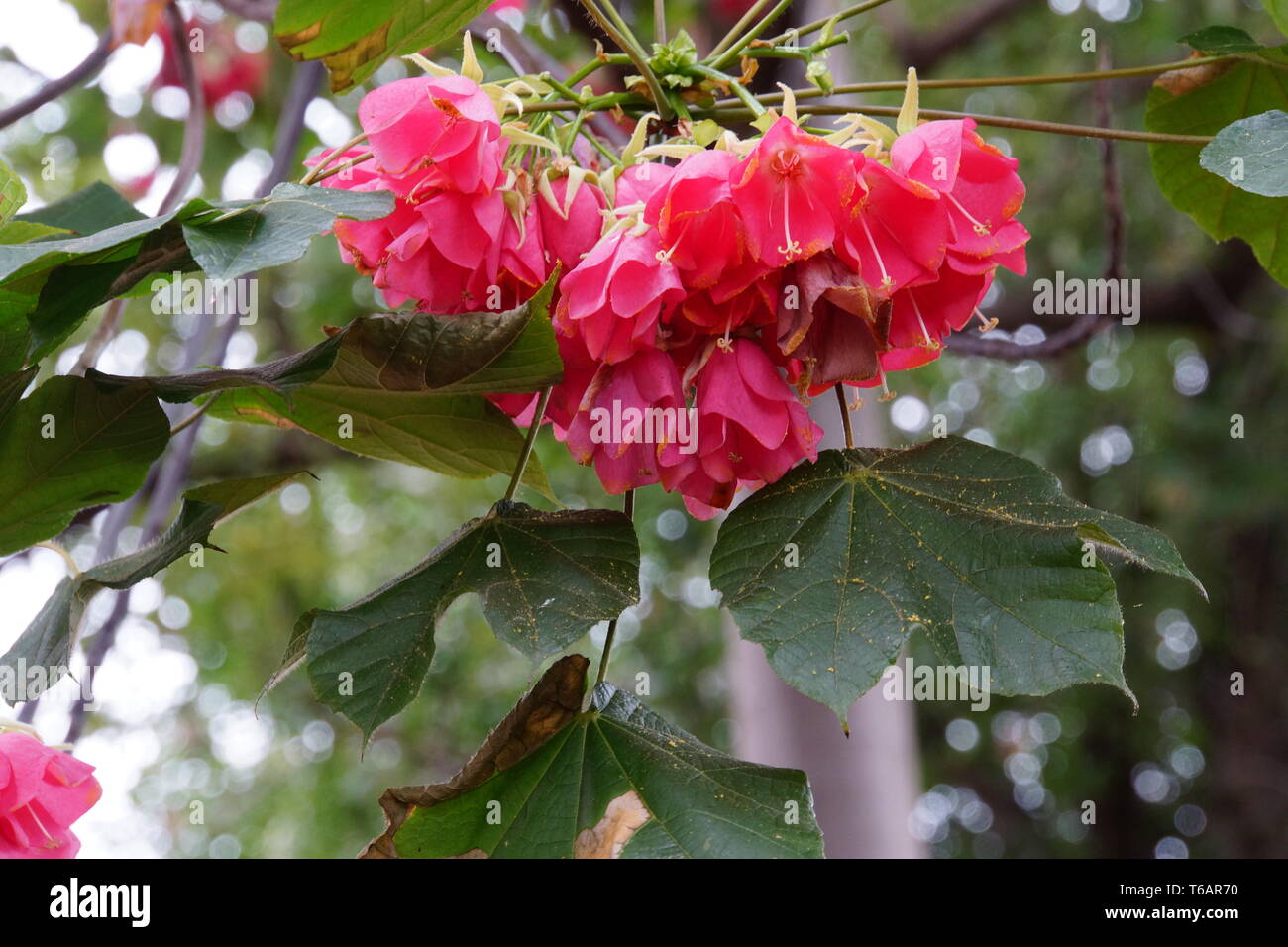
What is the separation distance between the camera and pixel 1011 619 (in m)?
0.65

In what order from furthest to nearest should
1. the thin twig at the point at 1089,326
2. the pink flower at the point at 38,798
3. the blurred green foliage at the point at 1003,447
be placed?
the blurred green foliage at the point at 1003,447, the thin twig at the point at 1089,326, the pink flower at the point at 38,798

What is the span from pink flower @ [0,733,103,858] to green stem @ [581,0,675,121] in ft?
1.80

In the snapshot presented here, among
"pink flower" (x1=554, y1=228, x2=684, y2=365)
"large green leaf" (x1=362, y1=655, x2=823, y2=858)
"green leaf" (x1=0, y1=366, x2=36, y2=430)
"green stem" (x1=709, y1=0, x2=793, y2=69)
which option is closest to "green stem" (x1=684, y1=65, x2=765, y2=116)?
"green stem" (x1=709, y1=0, x2=793, y2=69)

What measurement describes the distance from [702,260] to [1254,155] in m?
0.35

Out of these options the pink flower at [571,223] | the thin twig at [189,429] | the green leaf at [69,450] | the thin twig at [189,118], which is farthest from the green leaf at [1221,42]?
the thin twig at [189,118]

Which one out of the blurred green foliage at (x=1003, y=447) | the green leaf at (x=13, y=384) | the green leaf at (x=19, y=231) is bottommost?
the blurred green foliage at (x=1003, y=447)

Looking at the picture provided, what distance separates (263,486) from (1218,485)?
3613mm

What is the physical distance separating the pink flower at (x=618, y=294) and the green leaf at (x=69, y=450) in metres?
0.28

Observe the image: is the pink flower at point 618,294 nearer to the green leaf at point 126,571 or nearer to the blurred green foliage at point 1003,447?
the green leaf at point 126,571

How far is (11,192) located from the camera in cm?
84

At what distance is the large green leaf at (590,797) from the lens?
2.08ft

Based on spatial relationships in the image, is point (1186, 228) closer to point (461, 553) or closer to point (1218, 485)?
point (1218, 485)

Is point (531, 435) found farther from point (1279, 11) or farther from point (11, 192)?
point (1279, 11)

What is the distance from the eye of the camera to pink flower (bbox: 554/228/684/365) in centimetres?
64
